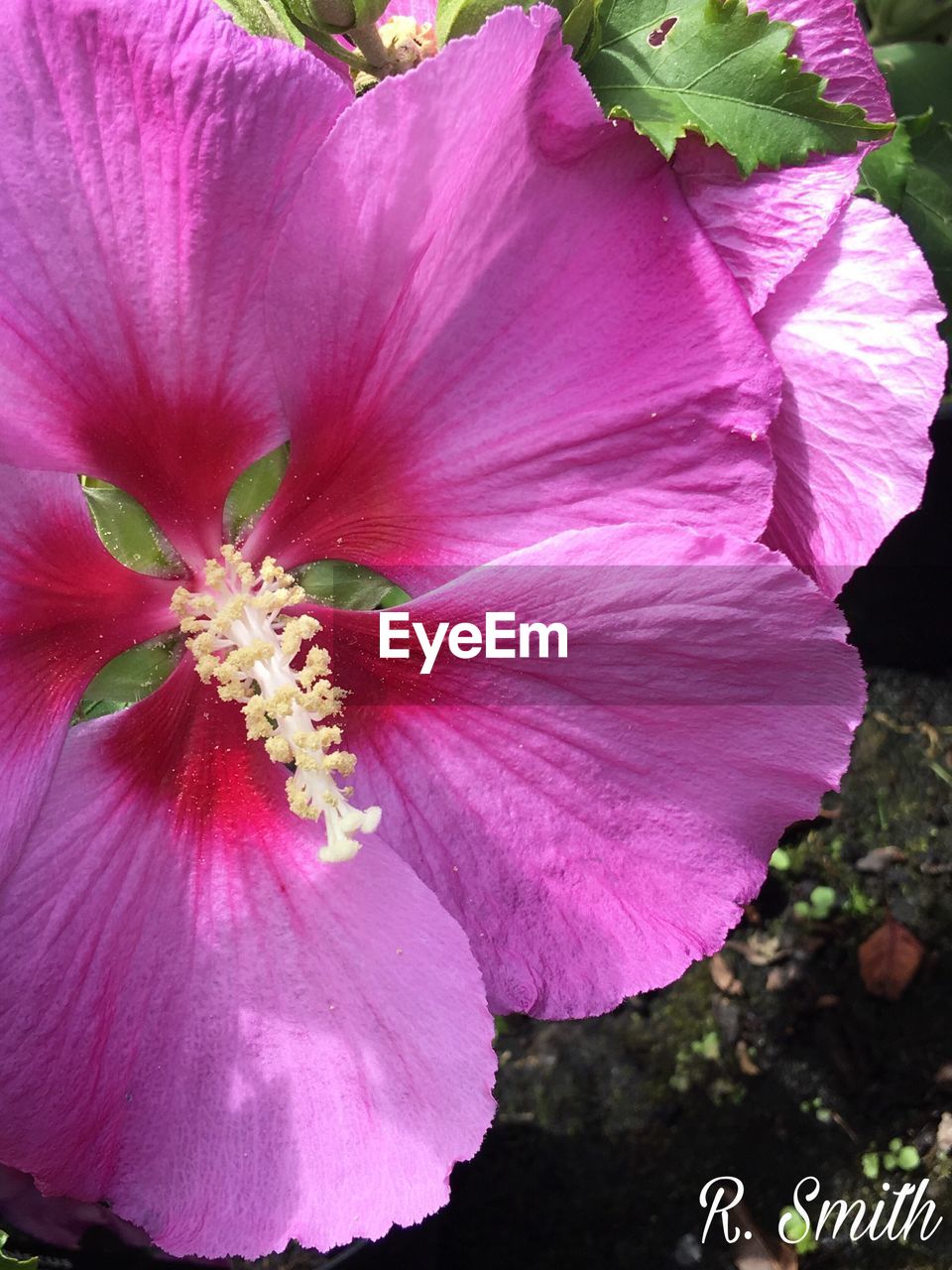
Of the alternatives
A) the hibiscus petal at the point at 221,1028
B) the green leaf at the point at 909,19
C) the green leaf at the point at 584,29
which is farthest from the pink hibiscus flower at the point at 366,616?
the green leaf at the point at 909,19

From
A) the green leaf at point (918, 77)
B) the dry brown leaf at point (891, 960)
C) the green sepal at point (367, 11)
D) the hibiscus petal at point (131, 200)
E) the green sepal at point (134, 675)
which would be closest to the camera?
the hibiscus petal at point (131, 200)

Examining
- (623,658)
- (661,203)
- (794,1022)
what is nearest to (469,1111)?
(623,658)

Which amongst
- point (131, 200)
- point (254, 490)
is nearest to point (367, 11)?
point (131, 200)

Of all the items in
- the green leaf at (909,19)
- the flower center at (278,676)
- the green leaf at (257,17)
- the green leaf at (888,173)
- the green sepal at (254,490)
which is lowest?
the flower center at (278,676)

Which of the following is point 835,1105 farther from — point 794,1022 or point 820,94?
point 820,94

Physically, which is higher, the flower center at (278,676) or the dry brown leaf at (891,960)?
the flower center at (278,676)

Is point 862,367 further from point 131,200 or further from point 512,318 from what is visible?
point 131,200

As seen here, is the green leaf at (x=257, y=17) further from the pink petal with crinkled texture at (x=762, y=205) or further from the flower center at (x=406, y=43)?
the pink petal with crinkled texture at (x=762, y=205)
